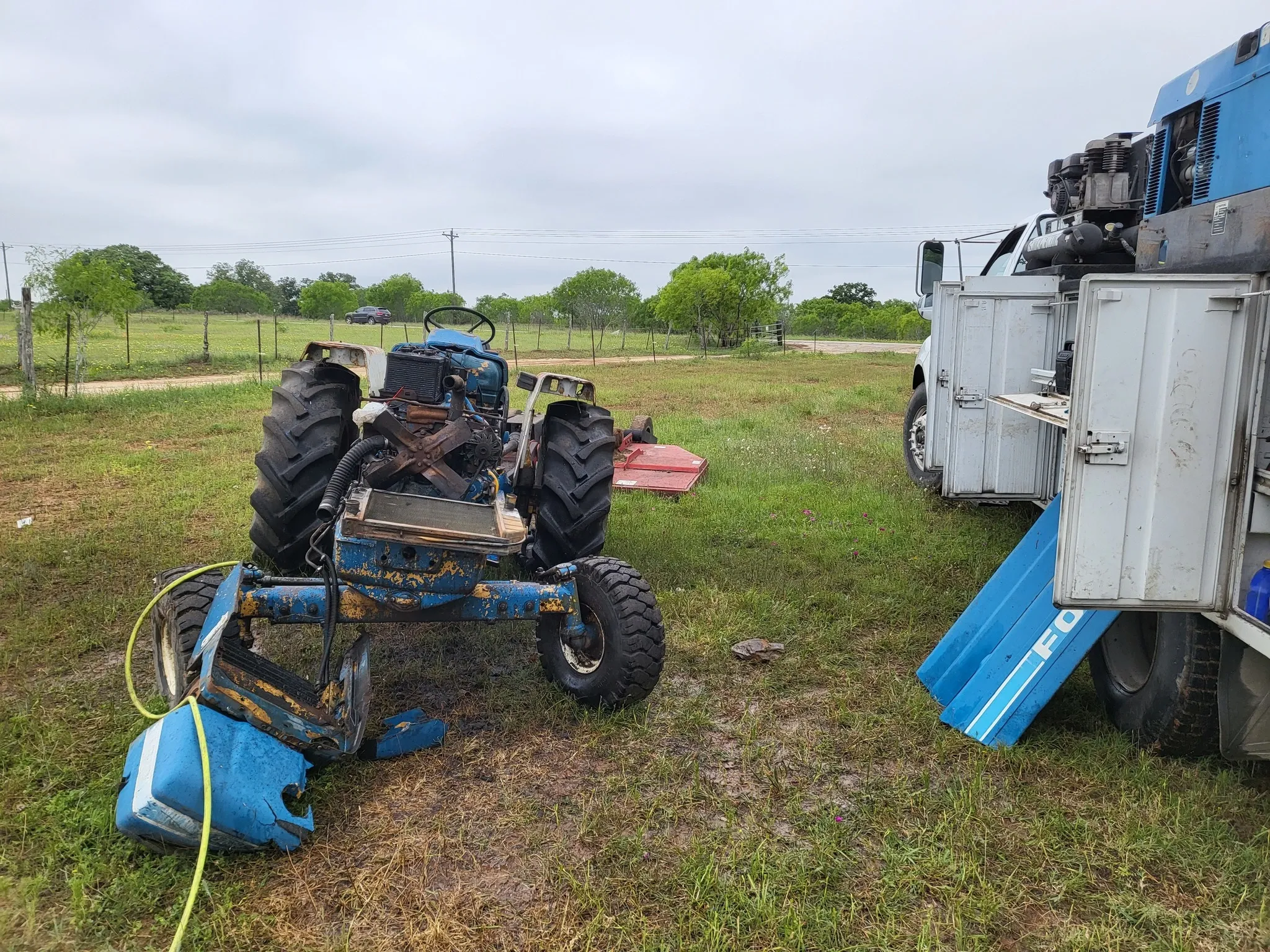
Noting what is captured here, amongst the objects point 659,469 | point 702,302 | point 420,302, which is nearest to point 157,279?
point 420,302

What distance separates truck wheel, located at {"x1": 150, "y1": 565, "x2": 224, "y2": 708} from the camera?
3309 millimetres

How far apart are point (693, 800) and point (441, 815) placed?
0.87m

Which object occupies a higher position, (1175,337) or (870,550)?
(1175,337)

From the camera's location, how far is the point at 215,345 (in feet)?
92.1

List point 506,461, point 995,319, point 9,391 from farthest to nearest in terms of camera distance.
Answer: point 9,391 < point 995,319 < point 506,461

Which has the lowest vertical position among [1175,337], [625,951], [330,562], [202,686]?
[625,951]

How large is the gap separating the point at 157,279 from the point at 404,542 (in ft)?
200

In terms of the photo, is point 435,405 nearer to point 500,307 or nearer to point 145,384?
point 145,384

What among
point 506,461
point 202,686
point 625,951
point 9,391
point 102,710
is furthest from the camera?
point 9,391

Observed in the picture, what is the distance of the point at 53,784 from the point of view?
117 inches

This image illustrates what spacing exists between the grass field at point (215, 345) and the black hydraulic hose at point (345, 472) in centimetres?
892

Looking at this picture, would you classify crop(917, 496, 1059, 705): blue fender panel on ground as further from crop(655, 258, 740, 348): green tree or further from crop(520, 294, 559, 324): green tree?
crop(520, 294, 559, 324): green tree

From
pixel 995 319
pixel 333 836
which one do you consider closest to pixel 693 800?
pixel 333 836

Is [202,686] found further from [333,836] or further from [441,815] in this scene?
[441,815]
